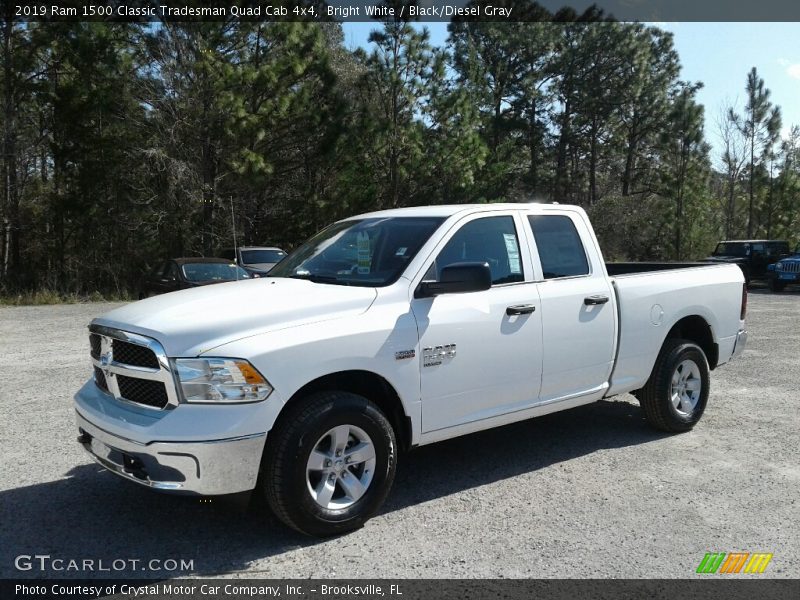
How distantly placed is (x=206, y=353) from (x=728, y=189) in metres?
40.5

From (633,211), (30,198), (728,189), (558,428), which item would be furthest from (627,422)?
(728,189)

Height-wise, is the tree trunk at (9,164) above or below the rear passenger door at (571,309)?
above

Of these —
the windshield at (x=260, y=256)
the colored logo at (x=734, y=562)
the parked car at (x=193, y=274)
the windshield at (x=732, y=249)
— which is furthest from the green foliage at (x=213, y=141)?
the colored logo at (x=734, y=562)

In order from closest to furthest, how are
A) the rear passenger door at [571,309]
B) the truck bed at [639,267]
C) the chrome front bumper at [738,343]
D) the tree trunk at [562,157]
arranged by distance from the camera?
the rear passenger door at [571,309] → the chrome front bumper at [738,343] → the truck bed at [639,267] → the tree trunk at [562,157]

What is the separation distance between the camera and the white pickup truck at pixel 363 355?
3480mm

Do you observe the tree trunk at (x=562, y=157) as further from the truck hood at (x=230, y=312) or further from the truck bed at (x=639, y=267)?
the truck hood at (x=230, y=312)

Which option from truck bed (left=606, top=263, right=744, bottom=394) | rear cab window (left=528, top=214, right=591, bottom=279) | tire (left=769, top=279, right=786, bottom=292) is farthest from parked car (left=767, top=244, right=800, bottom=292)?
rear cab window (left=528, top=214, right=591, bottom=279)

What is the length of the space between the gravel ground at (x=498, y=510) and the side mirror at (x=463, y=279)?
1.41 m

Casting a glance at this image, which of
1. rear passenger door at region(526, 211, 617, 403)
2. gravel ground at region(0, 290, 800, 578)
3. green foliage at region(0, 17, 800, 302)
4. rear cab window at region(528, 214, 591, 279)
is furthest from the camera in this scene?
green foliage at region(0, 17, 800, 302)

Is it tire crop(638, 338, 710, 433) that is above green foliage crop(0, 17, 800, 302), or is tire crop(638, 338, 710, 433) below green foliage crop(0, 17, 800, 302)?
below

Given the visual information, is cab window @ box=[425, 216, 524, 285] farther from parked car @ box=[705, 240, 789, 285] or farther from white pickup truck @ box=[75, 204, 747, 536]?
parked car @ box=[705, 240, 789, 285]

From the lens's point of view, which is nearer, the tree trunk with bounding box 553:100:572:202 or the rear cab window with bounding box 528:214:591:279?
the rear cab window with bounding box 528:214:591:279

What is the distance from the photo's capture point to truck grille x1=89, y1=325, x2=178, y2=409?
3.54 m

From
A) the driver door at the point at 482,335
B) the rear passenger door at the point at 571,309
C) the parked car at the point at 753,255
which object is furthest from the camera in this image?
the parked car at the point at 753,255
